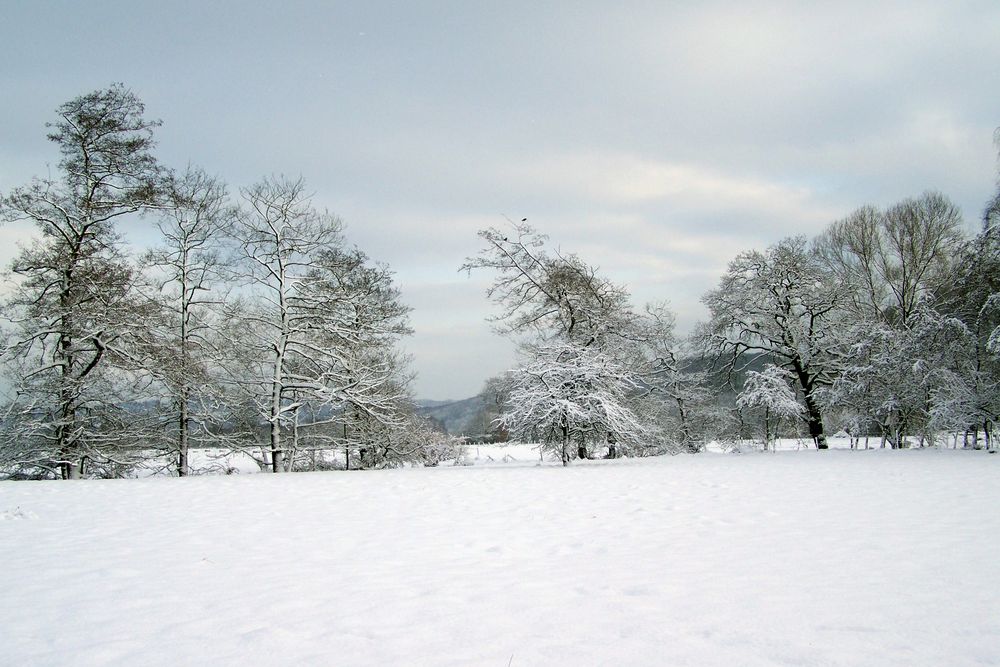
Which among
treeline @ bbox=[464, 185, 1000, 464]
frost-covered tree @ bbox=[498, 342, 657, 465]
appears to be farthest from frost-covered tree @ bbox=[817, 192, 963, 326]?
frost-covered tree @ bbox=[498, 342, 657, 465]

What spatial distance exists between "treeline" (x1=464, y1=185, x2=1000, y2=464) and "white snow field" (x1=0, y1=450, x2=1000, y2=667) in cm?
749

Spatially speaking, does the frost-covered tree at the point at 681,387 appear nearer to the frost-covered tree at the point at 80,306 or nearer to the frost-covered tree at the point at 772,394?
the frost-covered tree at the point at 772,394

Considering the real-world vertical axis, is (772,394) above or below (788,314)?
below

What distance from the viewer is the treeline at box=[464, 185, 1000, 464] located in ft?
48.8

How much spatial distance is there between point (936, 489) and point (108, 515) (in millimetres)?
11879

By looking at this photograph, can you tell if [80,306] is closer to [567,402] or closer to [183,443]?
[183,443]

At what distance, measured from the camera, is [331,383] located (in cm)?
1652

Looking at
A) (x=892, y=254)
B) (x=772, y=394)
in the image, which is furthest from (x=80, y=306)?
(x=892, y=254)

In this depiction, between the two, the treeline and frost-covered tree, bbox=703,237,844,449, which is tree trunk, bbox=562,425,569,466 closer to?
the treeline

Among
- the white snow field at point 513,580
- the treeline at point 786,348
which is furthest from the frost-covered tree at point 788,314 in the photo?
the white snow field at point 513,580

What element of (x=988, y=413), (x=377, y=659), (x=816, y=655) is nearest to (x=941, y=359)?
(x=988, y=413)

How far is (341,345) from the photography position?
16484mm

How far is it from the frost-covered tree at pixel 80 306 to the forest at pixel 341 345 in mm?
50

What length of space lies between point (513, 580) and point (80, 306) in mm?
13540
